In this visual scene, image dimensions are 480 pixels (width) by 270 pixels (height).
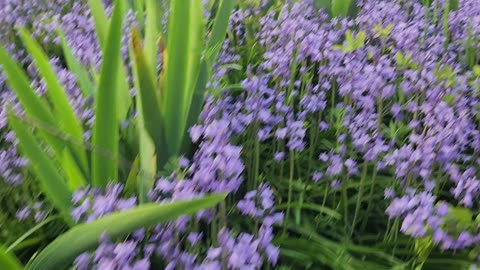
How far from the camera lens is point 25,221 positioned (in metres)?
1.58

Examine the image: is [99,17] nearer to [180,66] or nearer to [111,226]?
[180,66]

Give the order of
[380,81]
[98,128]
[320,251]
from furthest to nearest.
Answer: [380,81]
[320,251]
[98,128]

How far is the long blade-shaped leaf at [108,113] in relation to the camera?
133 centimetres

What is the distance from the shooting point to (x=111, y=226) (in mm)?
1086

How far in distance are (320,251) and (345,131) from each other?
0.41 metres

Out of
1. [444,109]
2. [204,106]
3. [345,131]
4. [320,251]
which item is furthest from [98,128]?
[444,109]

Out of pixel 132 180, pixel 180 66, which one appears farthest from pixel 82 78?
pixel 132 180

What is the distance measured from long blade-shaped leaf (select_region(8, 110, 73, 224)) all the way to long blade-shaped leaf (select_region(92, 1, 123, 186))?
0.07 meters

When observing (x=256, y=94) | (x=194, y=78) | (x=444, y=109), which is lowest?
(x=444, y=109)

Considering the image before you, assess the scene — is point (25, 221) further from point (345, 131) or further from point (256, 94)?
point (345, 131)

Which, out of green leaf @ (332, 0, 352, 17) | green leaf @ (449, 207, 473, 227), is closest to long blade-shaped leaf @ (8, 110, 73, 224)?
green leaf @ (449, 207, 473, 227)

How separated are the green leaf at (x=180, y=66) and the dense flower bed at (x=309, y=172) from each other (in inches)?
2.8

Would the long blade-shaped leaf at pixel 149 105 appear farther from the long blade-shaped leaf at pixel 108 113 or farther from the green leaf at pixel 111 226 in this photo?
the green leaf at pixel 111 226

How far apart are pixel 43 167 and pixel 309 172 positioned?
71cm
